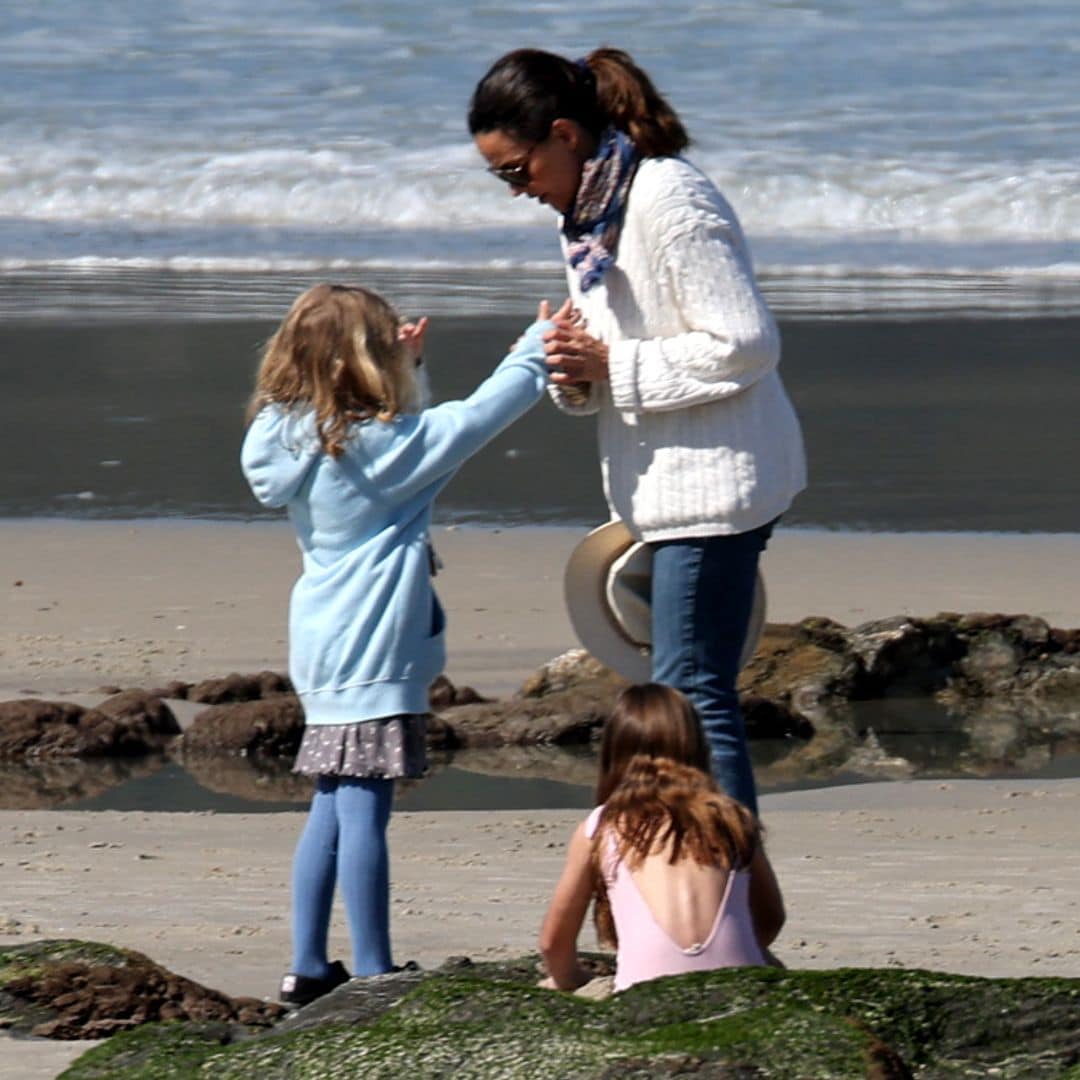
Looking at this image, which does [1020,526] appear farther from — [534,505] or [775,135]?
[775,135]

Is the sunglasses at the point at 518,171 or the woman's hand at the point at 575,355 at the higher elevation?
the sunglasses at the point at 518,171

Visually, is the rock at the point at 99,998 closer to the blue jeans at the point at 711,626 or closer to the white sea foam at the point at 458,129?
the blue jeans at the point at 711,626

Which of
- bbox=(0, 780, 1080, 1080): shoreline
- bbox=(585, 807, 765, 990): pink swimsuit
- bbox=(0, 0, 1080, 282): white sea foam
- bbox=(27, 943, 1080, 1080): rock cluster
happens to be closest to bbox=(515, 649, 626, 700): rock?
bbox=(0, 780, 1080, 1080): shoreline

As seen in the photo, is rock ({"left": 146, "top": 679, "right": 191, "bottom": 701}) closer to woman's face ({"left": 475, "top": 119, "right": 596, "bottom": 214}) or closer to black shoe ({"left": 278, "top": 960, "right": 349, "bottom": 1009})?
black shoe ({"left": 278, "top": 960, "right": 349, "bottom": 1009})

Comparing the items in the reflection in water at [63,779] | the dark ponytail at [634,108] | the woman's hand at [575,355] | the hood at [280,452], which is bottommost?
the reflection in water at [63,779]

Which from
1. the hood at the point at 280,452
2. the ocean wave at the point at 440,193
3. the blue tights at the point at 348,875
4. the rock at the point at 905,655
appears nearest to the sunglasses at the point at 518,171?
the hood at the point at 280,452

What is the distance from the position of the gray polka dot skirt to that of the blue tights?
0.05 meters

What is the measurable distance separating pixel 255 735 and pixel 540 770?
806 mm

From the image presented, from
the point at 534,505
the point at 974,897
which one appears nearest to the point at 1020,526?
the point at 534,505

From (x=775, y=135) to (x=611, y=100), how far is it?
60.4 feet

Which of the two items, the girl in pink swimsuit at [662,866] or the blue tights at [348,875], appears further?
the blue tights at [348,875]

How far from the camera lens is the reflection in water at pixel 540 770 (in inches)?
230

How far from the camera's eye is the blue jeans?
13.1 ft

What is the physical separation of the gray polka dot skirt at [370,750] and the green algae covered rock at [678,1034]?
0.82 meters
